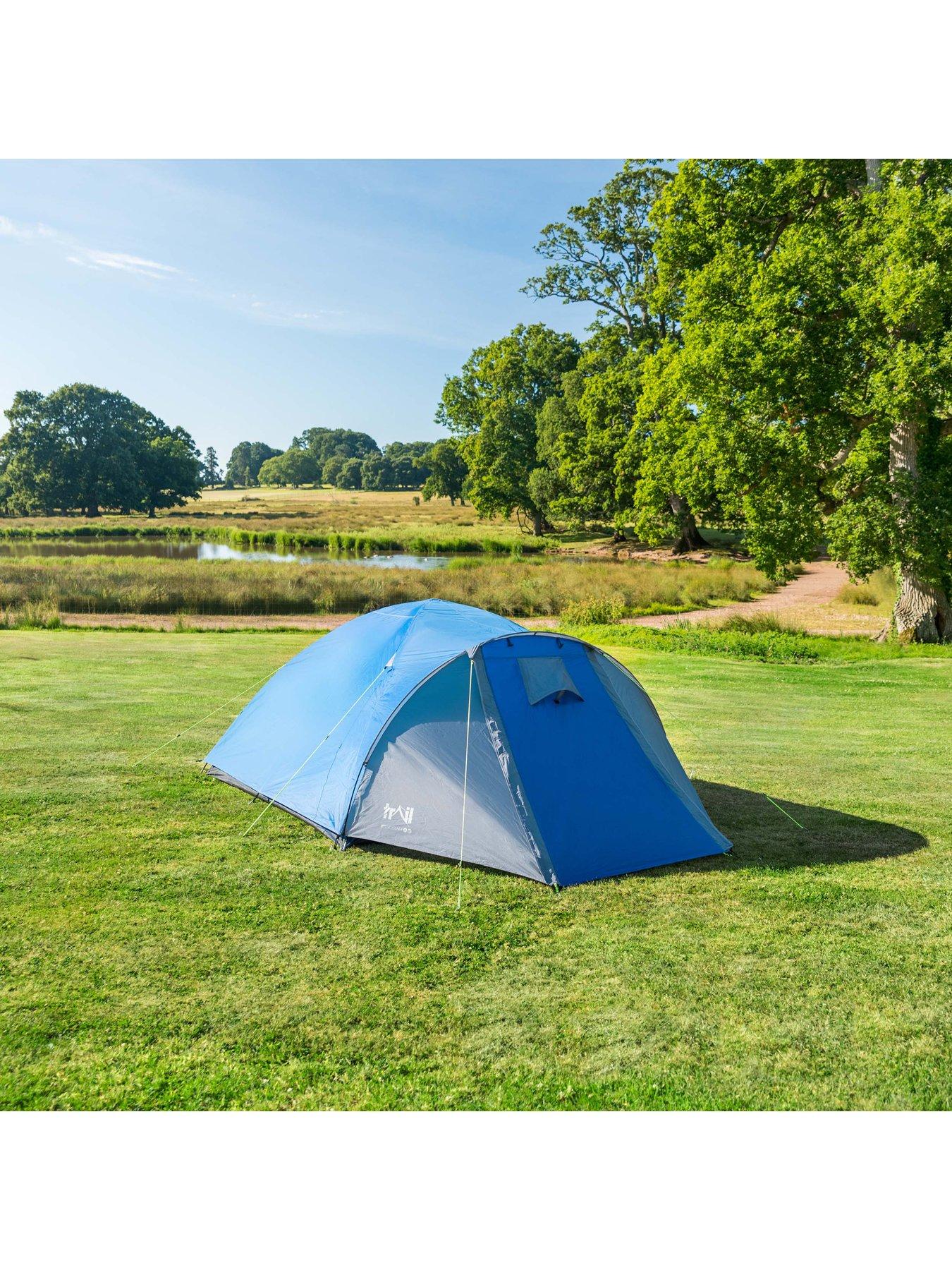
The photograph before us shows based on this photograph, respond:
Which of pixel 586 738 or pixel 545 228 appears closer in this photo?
pixel 586 738

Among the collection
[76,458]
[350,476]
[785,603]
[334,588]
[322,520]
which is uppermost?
[350,476]

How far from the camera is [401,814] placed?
20.5ft

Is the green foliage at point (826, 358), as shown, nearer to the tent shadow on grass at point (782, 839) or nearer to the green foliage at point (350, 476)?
the tent shadow on grass at point (782, 839)

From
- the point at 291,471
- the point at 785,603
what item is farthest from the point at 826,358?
the point at 291,471

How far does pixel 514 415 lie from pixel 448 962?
165 ft

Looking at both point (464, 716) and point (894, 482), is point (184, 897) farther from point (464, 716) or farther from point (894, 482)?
point (894, 482)

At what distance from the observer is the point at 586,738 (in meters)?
6.34

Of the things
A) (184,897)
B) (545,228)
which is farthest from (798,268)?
(545,228)

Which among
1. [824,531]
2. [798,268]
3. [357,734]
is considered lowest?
[357,734]

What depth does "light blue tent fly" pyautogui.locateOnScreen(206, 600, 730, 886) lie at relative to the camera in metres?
6.03

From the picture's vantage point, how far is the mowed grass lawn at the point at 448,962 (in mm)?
3760

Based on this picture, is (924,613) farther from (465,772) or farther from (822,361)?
(465,772)

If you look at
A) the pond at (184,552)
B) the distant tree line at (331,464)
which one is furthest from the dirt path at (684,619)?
the distant tree line at (331,464)

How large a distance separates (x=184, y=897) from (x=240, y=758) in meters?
2.33
